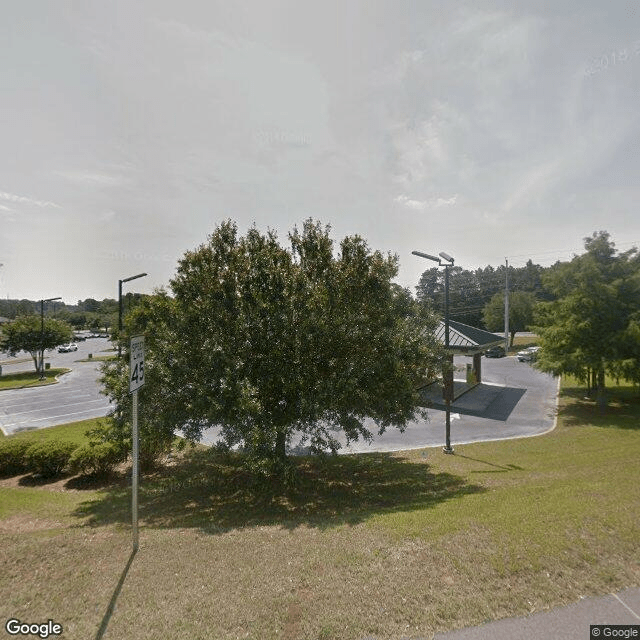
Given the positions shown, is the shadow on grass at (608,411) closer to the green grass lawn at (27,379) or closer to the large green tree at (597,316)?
the large green tree at (597,316)

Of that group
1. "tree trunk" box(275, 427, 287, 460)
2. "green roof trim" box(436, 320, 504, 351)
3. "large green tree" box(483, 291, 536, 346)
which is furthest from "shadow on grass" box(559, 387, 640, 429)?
"large green tree" box(483, 291, 536, 346)

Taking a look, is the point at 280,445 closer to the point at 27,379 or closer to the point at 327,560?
the point at 327,560

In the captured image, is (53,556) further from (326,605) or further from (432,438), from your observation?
(432,438)

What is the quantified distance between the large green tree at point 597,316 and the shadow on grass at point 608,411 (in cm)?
109

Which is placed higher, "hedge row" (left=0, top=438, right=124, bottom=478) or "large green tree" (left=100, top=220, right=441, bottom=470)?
"large green tree" (left=100, top=220, right=441, bottom=470)

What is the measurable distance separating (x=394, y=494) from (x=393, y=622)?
672cm

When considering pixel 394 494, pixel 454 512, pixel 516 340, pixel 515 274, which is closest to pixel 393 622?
pixel 454 512

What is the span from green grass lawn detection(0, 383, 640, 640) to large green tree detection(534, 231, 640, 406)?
1051 centimetres

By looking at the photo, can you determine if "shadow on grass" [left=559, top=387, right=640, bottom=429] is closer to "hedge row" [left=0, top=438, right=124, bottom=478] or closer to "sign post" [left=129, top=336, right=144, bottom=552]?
"sign post" [left=129, top=336, right=144, bottom=552]

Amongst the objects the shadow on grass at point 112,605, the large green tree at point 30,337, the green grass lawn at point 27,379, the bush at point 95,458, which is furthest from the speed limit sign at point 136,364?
the large green tree at point 30,337

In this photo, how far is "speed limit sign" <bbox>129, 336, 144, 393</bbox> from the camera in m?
6.50

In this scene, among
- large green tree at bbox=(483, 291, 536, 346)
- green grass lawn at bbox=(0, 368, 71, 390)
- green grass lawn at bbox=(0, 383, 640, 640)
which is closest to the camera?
green grass lawn at bbox=(0, 383, 640, 640)

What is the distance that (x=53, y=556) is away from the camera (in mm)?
6402

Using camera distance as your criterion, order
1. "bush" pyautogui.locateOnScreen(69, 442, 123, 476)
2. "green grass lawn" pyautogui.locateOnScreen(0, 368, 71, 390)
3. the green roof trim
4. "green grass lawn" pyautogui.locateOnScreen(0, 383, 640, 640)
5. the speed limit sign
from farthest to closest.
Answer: "green grass lawn" pyautogui.locateOnScreen(0, 368, 71, 390), the green roof trim, "bush" pyautogui.locateOnScreen(69, 442, 123, 476), the speed limit sign, "green grass lawn" pyautogui.locateOnScreen(0, 383, 640, 640)
